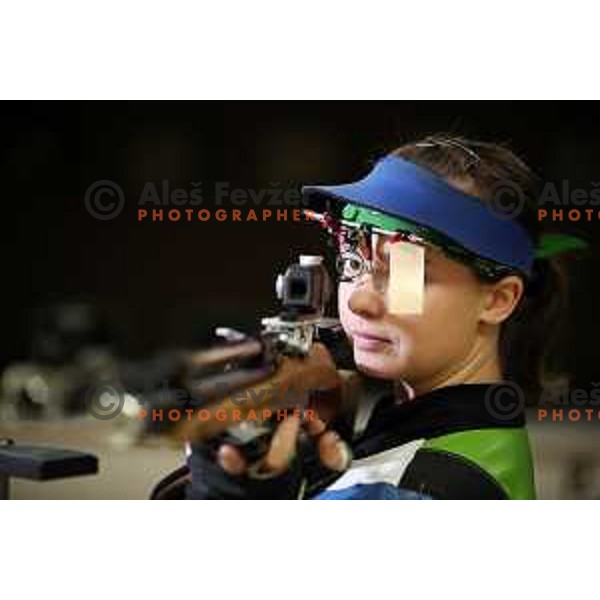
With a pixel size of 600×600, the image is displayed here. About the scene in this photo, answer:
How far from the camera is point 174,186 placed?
8.73ft

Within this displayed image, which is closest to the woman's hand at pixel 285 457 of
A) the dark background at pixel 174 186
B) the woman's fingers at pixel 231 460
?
the woman's fingers at pixel 231 460

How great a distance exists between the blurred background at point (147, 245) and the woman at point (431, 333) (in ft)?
0.30

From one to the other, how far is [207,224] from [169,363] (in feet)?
1.11

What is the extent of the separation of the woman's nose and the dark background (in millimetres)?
158

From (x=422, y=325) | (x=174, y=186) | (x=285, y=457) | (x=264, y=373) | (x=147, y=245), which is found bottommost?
(x=285, y=457)

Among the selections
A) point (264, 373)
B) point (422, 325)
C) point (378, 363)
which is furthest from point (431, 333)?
point (264, 373)

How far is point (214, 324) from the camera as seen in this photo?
2.63m

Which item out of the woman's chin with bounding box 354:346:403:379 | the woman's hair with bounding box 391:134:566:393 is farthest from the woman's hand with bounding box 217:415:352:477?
the woman's hair with bounding box 391:134:566:393

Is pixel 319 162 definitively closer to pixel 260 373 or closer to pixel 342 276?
pixel 342 276

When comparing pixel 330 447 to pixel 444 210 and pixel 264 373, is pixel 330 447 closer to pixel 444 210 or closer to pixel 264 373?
pixel 264 373

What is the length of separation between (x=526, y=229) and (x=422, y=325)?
0.32 metres

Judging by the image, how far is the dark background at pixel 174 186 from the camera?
2615 millimetres

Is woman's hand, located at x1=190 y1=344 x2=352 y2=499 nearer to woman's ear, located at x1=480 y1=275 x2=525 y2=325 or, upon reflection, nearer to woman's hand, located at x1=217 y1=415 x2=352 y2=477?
woman's hand, located at x1=217 y1=415 x2=352 y2=477
